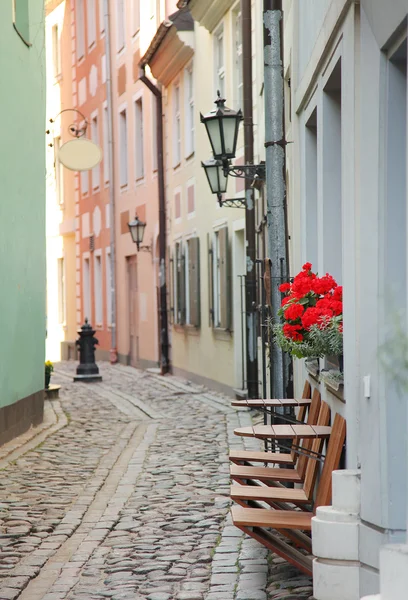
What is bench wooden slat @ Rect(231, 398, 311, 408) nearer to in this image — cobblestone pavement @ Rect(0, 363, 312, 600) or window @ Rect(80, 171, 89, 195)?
cobblestone pavement @ Rect(0, 363, 312, 600)

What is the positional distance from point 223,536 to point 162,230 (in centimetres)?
1620

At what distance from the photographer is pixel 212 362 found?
19.0m

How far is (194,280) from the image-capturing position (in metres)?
19.9

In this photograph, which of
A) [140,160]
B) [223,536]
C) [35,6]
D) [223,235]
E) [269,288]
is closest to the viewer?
[223,536]

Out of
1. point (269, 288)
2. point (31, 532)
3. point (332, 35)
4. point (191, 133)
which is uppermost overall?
point (191, 133)

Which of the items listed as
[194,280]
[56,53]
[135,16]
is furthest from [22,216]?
[56,53]

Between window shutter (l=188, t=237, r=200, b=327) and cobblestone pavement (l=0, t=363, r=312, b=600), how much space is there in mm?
4859

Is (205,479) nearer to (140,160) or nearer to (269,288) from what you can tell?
(269,288)

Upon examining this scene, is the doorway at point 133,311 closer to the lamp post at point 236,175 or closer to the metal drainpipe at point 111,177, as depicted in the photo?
the metal drainpipe at point 111,177

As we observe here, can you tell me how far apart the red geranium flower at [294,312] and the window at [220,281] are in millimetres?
10045

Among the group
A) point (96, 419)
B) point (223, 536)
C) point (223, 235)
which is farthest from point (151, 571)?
point (223, 235)

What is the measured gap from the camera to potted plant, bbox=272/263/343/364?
6742 mm

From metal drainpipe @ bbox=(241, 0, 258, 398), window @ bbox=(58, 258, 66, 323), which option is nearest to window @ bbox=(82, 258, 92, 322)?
window @ bbox=(58, 258, 66, 323)

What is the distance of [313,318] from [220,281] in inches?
427
